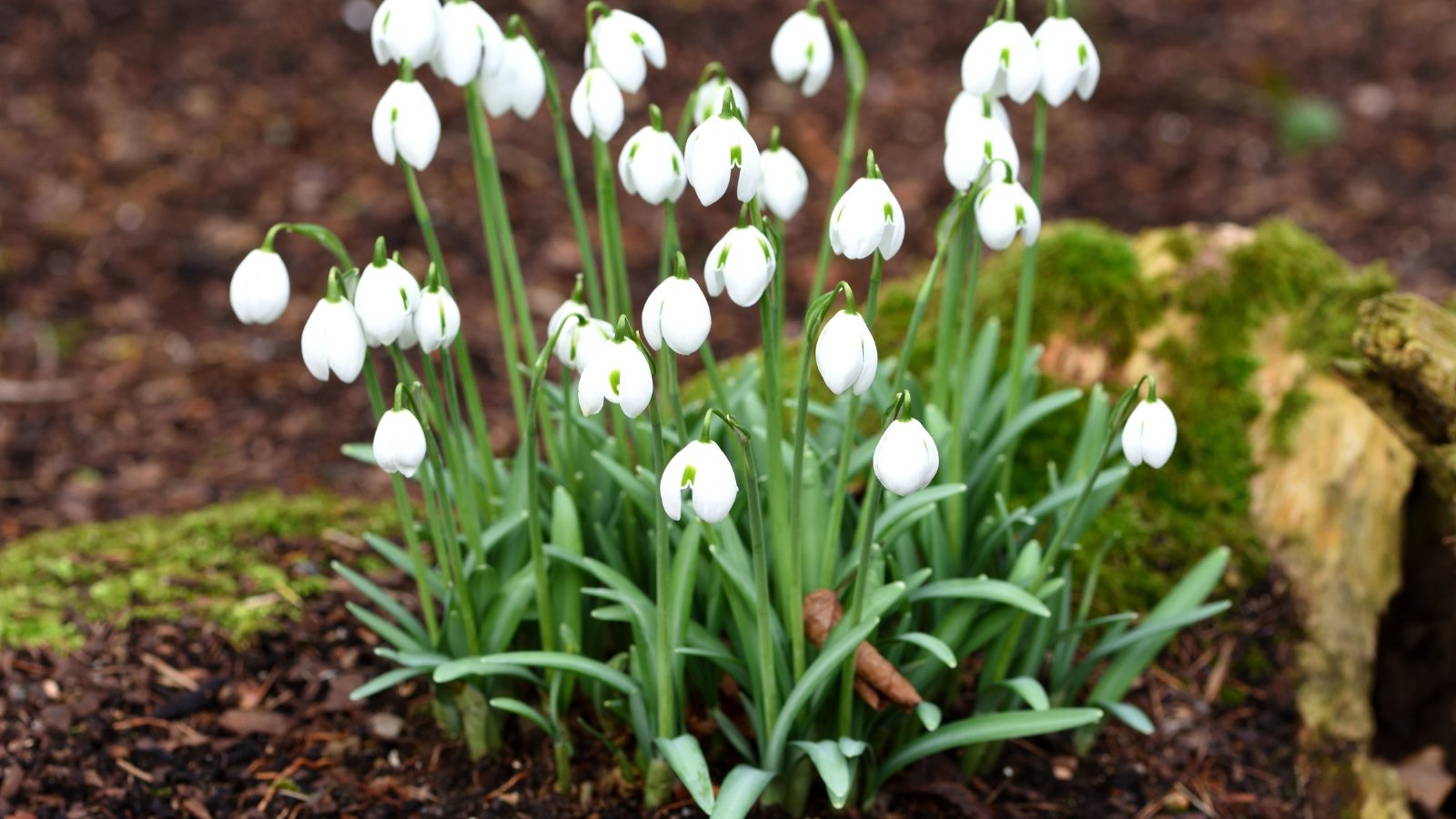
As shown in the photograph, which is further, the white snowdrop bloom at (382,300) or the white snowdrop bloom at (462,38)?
the white snowdrop bloom at (462,38)

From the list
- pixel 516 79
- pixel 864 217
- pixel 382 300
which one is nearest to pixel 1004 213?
pixel 864 217

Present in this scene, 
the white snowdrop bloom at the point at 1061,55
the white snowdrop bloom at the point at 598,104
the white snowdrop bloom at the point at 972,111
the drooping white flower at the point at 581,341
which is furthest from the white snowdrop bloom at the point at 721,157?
the white snowdrop bloom at the point at 1061,55

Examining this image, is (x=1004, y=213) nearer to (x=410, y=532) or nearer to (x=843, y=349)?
(x=843, y=349)

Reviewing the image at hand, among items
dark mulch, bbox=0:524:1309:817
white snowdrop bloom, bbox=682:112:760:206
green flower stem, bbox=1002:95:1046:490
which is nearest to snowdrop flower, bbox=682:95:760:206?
white snowdrop bloom, bbox=682:112:760:206

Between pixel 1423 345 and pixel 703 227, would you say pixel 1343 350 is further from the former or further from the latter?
pixel 703 227

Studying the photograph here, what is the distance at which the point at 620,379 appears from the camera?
1.61 metres

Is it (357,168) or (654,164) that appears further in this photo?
(357,168)

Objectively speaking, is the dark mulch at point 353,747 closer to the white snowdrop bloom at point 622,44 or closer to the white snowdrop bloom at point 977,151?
the white snowdrop bloom at point 977,151

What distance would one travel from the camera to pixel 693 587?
7.23 feet

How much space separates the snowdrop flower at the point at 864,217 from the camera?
5.41 feet

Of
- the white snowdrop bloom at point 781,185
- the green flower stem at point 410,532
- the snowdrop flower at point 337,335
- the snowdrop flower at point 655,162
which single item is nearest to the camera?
the snowdrop flower at point 337,335

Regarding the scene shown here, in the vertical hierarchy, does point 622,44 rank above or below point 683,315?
above

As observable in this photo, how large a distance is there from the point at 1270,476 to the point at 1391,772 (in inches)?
25.6

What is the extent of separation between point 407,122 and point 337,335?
0.32 meters
